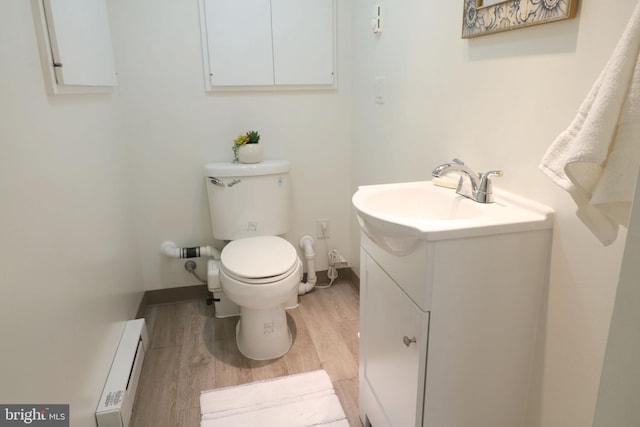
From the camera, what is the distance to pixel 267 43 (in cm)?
215

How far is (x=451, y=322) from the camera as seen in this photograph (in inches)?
39.4

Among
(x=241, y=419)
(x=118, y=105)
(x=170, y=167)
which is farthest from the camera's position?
(x=170, y=167)

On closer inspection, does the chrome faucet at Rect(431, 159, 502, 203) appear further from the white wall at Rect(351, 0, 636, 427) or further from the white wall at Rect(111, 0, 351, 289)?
the white wall at Rect(111, 0, 351, 289)

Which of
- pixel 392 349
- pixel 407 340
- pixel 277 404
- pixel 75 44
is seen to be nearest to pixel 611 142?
pixel 407 340

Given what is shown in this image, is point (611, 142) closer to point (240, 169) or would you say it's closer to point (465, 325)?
point (465, 325)

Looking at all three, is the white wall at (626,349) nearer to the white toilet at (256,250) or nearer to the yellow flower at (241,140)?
the white toilet at (256,250)

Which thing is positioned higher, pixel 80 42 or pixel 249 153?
pixel 80 42

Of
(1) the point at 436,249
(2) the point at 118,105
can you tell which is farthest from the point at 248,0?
(1) the point at 436,249

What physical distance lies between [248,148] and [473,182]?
1261mm

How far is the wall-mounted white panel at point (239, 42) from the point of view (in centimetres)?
207

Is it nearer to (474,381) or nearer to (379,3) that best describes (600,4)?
(474,381)

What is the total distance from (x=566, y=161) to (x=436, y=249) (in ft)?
1.04

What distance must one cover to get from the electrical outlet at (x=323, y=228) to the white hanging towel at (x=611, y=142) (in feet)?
5.89

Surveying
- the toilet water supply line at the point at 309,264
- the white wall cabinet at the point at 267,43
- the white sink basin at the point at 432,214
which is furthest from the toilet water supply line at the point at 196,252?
the white sink basin at the point at 432,214
